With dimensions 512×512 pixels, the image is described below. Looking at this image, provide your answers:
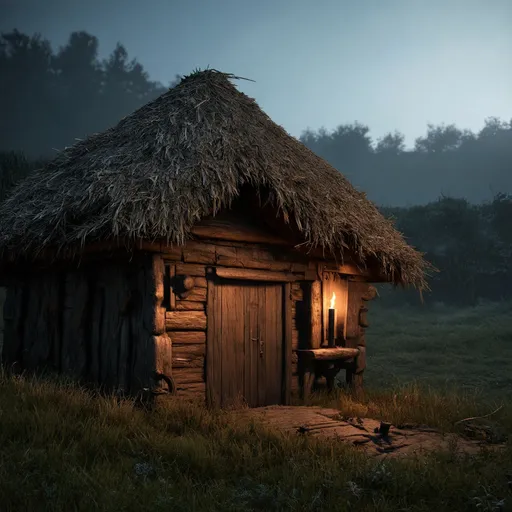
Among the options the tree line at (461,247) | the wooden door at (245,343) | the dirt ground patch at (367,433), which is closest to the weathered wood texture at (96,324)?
the wooden door at (245,343)

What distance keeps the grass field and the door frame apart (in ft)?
3.82

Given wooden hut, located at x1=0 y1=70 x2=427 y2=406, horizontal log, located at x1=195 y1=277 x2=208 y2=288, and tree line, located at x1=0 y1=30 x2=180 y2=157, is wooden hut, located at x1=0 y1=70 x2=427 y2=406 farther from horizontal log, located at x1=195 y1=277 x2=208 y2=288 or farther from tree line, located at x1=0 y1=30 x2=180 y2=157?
tree line, located at x1=0 y1=30 x2=180 y2=157

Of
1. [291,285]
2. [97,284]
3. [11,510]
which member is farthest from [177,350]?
[11,510]

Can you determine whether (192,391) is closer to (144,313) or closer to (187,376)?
(187,376)

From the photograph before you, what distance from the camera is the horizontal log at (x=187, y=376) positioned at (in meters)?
8.07

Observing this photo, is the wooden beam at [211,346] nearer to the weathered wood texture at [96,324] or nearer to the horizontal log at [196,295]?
the horizontal log at [196,295]

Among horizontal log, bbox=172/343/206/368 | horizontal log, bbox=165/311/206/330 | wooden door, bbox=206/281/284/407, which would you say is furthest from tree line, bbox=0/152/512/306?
horizontal log, bbox=172/343/206/368

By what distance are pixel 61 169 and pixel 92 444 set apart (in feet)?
20.1

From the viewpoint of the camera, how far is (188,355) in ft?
27.0

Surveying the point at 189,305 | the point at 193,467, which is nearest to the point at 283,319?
the point at 189,305

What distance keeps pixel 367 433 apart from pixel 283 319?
2.67 m

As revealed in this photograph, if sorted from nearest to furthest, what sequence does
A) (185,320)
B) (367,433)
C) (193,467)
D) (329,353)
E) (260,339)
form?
(193,467) < (367,433) < (185,320) < (260,339) < (329,353)

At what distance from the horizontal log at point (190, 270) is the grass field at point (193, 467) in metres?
1.74

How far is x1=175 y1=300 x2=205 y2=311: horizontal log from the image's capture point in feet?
26.8
